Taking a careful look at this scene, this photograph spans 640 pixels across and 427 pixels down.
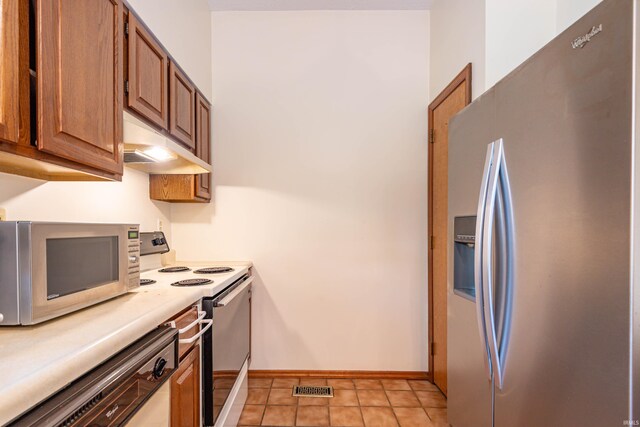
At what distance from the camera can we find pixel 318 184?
Answer: 2.44m

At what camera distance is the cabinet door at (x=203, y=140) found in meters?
2.16

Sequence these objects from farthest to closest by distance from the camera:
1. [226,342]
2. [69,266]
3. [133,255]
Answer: [226,342] → [133,255] → [69,266]

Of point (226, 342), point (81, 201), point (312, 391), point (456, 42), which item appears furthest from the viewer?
point (312, 391)

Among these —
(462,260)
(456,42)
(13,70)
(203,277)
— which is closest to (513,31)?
(456,42)

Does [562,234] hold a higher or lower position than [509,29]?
lower

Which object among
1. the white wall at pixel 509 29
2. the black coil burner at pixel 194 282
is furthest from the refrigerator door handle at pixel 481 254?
the black coil burner at pixel 194 282

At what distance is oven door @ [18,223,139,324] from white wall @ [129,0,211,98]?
1.16m

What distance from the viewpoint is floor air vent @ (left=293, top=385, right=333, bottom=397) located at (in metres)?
2.16

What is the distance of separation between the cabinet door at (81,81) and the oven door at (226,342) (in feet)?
2.68

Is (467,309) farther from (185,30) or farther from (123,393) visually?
(185,30)

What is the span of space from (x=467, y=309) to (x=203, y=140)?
6.85ft

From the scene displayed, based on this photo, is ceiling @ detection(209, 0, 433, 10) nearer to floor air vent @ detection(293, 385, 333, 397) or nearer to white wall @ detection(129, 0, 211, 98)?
white wall @ detection(129, 0, 211, 98)

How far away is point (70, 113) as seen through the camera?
993 mm

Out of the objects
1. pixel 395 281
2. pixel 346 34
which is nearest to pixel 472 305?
pixel 395 281
